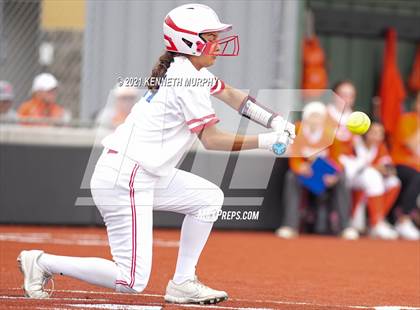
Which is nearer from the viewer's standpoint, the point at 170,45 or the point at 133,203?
the point at 133,203

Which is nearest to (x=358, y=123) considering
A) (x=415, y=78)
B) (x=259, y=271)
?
(x=259, y=271)

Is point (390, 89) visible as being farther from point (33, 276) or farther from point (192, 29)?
point (33, 276)

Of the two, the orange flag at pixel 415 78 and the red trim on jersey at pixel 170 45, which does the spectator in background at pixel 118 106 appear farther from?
the red trim on jersey at pixel 170 45

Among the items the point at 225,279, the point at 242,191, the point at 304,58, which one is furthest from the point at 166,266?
the point at 304,58

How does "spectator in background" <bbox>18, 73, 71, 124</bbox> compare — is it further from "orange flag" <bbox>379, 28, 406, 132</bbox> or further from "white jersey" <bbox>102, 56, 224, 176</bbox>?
"white jersey" <bbox>102, 56, 224, 176</bbox>

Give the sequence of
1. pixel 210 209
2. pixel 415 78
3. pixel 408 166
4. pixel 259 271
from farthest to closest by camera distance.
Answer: pixel 415 78
pixel 408 166
pixel 259 271
pixel 210 209

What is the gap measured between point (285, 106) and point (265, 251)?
1.53m

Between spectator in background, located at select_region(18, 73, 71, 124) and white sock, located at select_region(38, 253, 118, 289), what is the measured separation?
6210 mm

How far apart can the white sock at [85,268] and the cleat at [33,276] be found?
0.03 metres

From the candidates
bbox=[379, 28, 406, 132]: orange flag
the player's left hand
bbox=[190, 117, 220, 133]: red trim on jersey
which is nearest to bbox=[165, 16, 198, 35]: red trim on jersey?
bbox=[190, 117, 220, 133]: red trim on jersey

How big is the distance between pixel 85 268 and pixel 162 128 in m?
0.92

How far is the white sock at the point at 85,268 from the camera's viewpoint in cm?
604

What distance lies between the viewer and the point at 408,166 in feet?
43.8

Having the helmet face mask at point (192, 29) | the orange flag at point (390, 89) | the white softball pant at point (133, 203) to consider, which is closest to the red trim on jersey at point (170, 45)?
the helmet face mask at point (192, 29)
